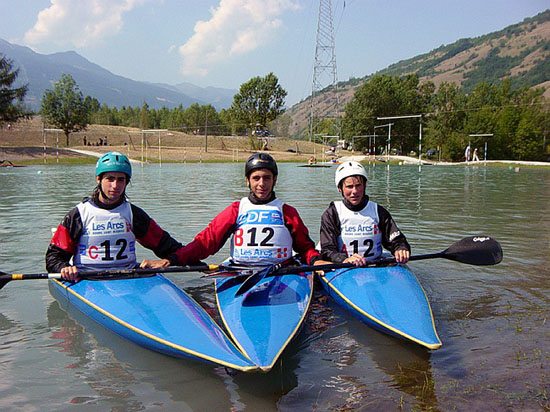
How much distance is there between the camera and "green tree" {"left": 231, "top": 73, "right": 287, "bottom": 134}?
279ft

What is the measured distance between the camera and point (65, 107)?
61250 millimetres

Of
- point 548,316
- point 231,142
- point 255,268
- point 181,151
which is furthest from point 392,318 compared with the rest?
point 231,142

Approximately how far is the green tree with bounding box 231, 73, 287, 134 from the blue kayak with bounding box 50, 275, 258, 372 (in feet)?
267

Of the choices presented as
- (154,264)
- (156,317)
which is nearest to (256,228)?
(154,264)

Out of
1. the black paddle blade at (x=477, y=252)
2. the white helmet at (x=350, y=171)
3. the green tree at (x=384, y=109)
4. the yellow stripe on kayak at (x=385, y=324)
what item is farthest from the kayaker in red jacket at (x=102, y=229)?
the green tree at (x=384, y=109)

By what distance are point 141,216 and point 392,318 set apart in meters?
2.81

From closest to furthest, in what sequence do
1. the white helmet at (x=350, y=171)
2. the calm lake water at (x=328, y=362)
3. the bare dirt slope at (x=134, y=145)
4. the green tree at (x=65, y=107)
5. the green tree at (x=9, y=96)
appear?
1. the calm lake water at (x=328, y=362)
2. the white helmet at (x=350, y=171)
3. the green tree at (x=9, y=96)
4. the bare dirt slope at (x=134, y=145)
5. the green tree at (x=65, y=107)

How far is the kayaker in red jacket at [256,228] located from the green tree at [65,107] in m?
61.6

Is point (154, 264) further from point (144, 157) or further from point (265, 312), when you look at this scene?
point (144, 157)

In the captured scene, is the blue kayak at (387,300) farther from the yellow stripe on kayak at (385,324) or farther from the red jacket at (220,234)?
the red jacket at (220,234)

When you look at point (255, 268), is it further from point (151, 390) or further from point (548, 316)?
point (548, 316)

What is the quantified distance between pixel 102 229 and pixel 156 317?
1.38 meters

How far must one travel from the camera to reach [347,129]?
72.6m

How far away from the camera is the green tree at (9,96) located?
5234cm
